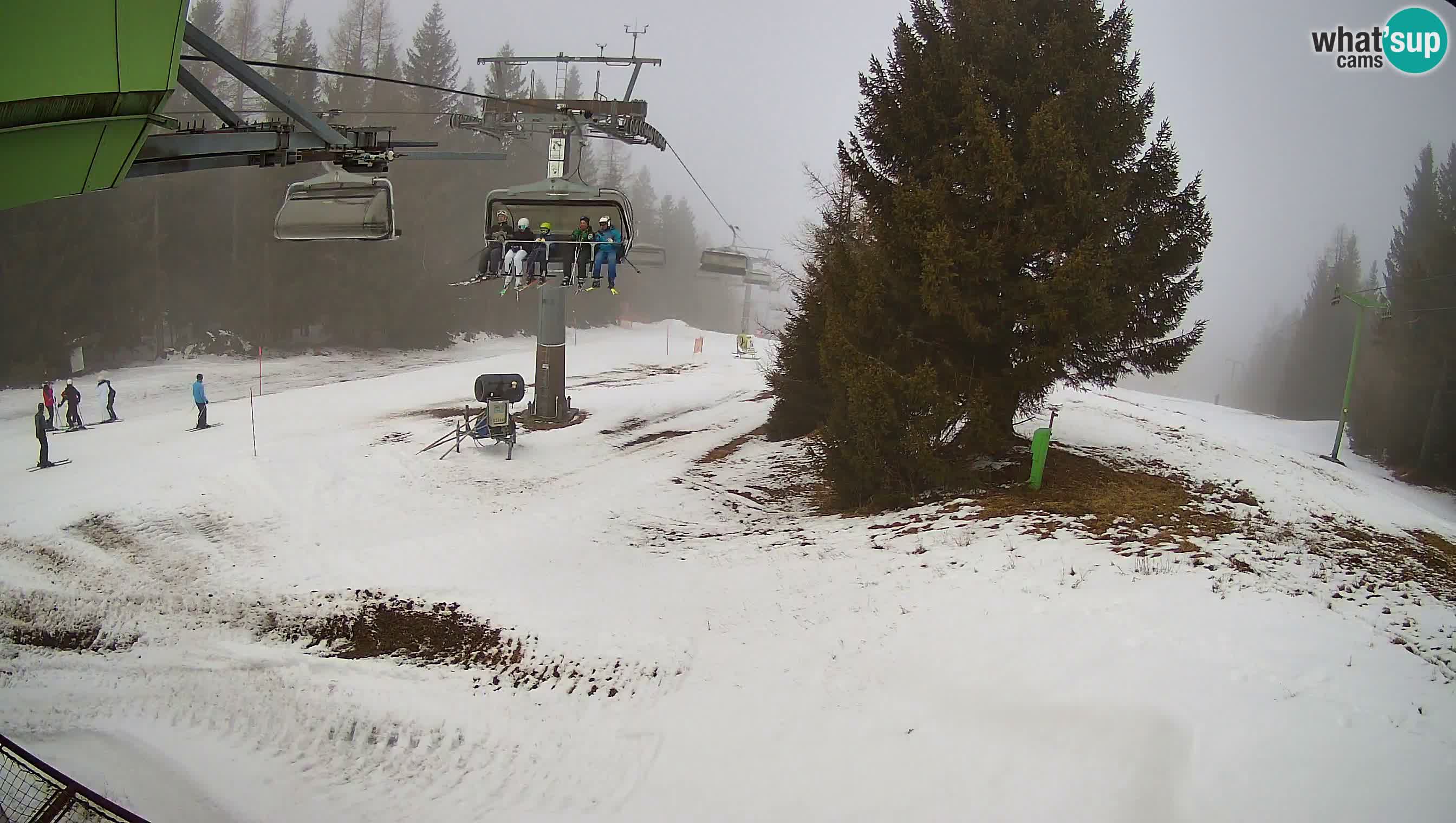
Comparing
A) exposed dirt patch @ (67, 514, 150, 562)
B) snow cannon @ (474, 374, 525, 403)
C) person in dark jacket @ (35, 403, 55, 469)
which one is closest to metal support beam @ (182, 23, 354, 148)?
exposed dirt patch @ (67, 514, 150, 562)

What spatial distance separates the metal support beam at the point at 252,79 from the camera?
6090 millimetres

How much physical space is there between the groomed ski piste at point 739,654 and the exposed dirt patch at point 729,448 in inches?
131

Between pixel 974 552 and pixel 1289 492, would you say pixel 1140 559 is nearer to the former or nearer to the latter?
pixel 974 552

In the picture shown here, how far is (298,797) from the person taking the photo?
652cm

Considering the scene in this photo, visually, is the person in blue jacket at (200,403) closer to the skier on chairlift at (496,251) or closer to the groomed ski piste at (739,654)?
the groomed ski piste at (739,654)

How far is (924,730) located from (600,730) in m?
3.13

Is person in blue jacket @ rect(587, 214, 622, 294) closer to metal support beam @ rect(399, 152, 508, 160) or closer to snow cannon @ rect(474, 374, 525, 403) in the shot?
snow cannon @ rect(474, 374, 525, 403)

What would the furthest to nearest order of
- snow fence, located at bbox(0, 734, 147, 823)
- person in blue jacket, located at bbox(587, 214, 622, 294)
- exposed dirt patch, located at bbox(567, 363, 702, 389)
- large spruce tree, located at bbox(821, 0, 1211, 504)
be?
1. exposed dirt patch, located at bbox(567, 363, 702, 389)
2. person in blue jacket, located at bbox(587, 214, 622, 294)
3. large spruce tree, located at bbox(821, 0, 1211, 504)
4. snow fence, located at bbox(0, 734, 147, 823)

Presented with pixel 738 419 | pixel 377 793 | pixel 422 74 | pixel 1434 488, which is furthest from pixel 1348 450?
pixel 422 74

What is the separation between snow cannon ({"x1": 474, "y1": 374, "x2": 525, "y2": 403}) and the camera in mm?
18141

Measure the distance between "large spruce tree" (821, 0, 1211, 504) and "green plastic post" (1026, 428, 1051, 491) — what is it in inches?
20.6

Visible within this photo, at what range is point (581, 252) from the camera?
1552 cm

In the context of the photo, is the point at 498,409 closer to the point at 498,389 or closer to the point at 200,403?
the point at 498,389

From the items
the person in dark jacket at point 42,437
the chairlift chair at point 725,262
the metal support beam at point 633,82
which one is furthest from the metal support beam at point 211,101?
the chairlift chair at point 725,262
